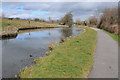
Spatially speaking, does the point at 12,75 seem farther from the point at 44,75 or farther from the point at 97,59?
the point at 97,59

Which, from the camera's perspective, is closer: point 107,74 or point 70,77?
point 70,77

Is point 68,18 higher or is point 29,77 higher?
point 68,18

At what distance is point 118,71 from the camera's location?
30.5 ft

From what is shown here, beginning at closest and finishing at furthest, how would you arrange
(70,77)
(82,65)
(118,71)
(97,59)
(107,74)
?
(70,77), (107,74), (118,71), (82,65), (97,59)

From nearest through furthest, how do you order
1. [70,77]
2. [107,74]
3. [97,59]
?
1. [70,77]
2. [107,74]
3. [97,59]

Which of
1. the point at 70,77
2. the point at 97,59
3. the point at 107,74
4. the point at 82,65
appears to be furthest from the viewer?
the point at 97,59

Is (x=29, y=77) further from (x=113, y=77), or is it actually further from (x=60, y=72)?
(x=113, y=77)

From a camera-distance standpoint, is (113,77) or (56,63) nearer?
(113,77)

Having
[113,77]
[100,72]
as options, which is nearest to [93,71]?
[100,72]

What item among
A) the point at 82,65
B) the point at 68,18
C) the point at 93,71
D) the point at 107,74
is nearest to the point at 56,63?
the point at 82,65

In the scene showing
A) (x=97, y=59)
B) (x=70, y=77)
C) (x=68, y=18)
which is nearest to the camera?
(x=70, y=77)

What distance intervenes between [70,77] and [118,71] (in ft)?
9.63

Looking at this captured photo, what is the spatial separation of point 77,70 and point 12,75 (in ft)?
11.9

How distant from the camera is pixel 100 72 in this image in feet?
29.2
